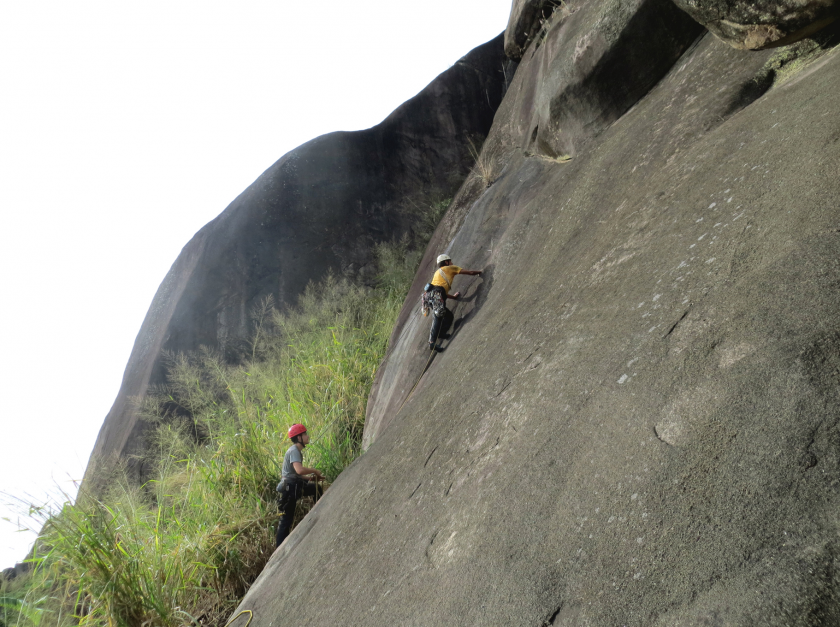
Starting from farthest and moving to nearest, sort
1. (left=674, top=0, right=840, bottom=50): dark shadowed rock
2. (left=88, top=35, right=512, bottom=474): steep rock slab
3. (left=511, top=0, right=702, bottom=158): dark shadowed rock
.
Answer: (left=88, top=35, right=512, bottom=474): steep rock slab → (left=511, top=0, right=702, bottom=158): dark shadowed rock → (left=674, top=0, right=840, bottom=50): dark shadowed rock

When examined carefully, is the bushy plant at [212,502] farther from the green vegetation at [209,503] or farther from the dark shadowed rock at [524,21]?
the dark shadowed rock at [524,21]

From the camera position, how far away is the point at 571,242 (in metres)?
3.05

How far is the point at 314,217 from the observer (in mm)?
10250

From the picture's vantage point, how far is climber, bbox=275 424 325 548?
3.97m

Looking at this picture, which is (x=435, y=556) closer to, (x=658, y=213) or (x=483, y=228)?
(x=658, y=213)

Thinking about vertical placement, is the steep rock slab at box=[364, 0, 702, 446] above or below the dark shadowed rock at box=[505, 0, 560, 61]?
below

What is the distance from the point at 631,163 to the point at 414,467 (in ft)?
6.93

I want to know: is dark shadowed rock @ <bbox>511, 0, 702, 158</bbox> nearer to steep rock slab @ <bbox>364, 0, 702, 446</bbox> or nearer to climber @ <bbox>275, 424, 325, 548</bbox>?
steep rock slab @ <bbox>364, 0, 702, 446</bbox>

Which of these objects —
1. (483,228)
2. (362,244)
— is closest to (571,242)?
(483,228)

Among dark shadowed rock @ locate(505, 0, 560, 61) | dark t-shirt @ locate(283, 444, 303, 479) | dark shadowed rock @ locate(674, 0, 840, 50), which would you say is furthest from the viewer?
dark shadowed rock @ locate(505, 0, 560, 61)

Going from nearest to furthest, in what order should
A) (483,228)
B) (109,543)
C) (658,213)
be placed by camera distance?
(658,213)
(109,543)
(483,228)

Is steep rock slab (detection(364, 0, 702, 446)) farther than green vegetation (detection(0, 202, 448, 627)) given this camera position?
Yes

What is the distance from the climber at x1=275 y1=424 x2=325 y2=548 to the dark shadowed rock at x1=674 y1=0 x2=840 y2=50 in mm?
3793

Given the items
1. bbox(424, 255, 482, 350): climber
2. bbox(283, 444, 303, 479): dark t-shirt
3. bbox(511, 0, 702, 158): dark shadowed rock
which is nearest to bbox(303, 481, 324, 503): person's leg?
bbox(283, 444, 303, 479): dark t-shirt
